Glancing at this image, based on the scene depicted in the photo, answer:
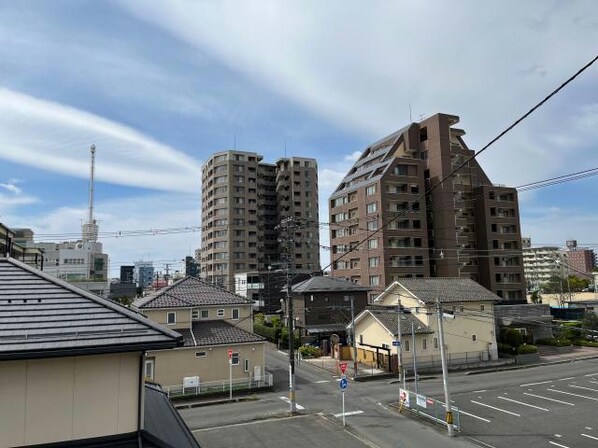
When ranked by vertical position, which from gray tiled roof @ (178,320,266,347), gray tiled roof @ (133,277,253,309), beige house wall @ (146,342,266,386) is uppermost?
gray tiled roof @ (133,277,253,309)

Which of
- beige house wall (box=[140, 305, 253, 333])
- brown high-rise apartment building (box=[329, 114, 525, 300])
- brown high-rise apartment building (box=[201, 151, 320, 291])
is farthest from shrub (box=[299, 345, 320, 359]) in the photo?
brown high-rise apartment building (box=[201, 151, 320, 291])

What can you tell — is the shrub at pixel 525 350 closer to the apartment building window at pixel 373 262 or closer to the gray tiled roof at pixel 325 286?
the gray tiled roof at pixel 325 286

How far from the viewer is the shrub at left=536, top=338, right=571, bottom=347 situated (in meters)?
43.9

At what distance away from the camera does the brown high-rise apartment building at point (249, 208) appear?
8481cm

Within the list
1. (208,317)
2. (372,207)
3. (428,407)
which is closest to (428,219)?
(372,207)

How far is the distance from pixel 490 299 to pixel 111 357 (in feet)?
131

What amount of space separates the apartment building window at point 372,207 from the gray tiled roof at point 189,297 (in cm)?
2960

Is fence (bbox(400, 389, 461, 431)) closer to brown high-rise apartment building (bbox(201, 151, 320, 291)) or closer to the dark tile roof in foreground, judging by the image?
the dark tile roof in foreground

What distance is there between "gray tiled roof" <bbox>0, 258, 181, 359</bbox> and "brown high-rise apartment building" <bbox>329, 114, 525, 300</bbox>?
167ft

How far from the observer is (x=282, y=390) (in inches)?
1139

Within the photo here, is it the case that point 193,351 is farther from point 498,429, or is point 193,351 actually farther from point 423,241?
point 423,241

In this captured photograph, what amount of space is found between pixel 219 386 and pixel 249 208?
60.9 meters

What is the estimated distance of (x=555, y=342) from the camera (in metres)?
44.1

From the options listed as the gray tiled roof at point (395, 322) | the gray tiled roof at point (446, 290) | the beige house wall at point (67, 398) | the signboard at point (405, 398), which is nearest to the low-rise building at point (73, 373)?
the beige house wall at point (67, 398)
